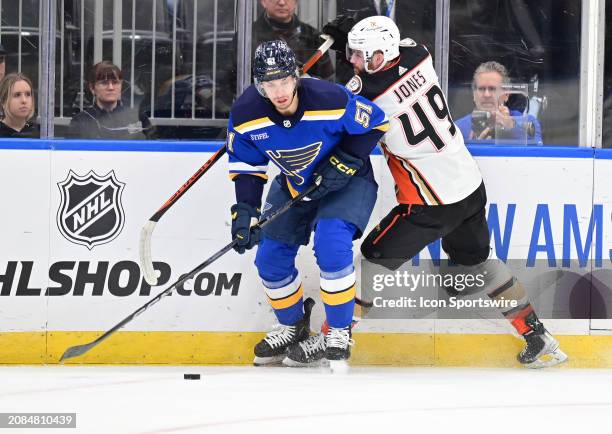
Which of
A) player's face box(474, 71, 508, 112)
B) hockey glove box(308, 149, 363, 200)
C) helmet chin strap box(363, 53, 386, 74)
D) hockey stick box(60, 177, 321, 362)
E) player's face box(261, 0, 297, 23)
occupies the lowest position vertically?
hockey stick box(60, 177, 321, 362)

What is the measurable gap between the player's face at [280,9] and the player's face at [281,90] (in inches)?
21.9

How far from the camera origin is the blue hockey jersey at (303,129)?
13.0 feet

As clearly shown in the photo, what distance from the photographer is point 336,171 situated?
399 centimetres

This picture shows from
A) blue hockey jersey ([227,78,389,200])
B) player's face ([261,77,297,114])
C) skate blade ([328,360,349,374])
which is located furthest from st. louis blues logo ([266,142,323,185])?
skate blade ([328,360,349,374])

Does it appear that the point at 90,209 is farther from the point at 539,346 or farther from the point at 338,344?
the point at 539,346

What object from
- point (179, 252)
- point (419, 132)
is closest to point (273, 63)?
point (419, 132)

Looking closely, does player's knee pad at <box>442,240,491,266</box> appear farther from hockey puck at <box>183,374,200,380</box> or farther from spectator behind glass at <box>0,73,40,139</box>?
spectator behind glass at <box>0,73,40,139</box>

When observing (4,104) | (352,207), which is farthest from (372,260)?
(4,104)

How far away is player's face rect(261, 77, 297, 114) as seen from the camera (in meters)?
3.88

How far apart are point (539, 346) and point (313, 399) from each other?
1.22 m

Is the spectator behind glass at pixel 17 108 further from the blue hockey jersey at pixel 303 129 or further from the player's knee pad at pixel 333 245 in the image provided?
the player's knee pad at pixel 333 245

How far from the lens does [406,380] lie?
402 cm

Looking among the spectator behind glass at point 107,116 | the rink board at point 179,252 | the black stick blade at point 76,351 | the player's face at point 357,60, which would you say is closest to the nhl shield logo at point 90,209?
the rink board at point 179,252

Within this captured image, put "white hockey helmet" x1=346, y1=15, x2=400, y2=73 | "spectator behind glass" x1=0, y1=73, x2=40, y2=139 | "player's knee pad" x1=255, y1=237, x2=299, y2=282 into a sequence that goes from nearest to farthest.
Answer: "white hockey helmet" x1=346, y1=15, x2=400, y2=73 → "player's knee pad" x1=255, y1=237, x2=299, y2=282 → "spectator behind glass" x1=0, y1=73, x2=40, y2=139
